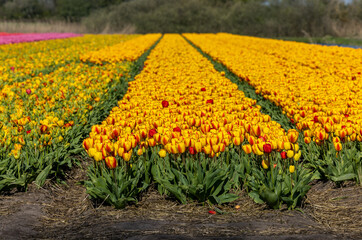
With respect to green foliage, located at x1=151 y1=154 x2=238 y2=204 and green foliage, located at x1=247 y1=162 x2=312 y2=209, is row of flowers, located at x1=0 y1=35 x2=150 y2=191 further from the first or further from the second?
green foliage, located at x1=247 y1=162 x2=312 y2=209

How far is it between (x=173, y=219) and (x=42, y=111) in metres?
3.49

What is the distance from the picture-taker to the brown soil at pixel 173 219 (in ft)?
10.5

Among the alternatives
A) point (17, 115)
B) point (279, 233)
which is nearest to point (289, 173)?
point (279, 233)

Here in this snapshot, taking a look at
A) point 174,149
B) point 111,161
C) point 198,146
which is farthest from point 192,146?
point 111,161

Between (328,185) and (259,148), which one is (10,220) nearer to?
(259,148)

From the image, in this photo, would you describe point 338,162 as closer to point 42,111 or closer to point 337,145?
point 337,145

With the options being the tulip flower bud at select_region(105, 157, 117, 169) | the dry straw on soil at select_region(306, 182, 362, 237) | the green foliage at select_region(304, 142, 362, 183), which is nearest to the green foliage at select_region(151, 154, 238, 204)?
the tulip flower bud at select_region(105, 157, 117, 169)

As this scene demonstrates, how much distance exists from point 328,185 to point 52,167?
3.36m

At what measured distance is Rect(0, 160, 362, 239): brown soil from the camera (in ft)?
10.5

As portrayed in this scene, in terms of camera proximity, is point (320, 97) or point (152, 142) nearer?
point (152, 142)

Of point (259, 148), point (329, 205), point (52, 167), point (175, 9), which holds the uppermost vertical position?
point (175, 9)

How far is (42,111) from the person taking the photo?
5953 mm

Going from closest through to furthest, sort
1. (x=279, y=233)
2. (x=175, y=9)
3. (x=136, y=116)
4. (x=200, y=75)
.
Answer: (x=279, y=233) < (x=136, y=116) < (x=200, y=75) < (x=175, y=9)

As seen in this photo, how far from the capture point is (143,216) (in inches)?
141
